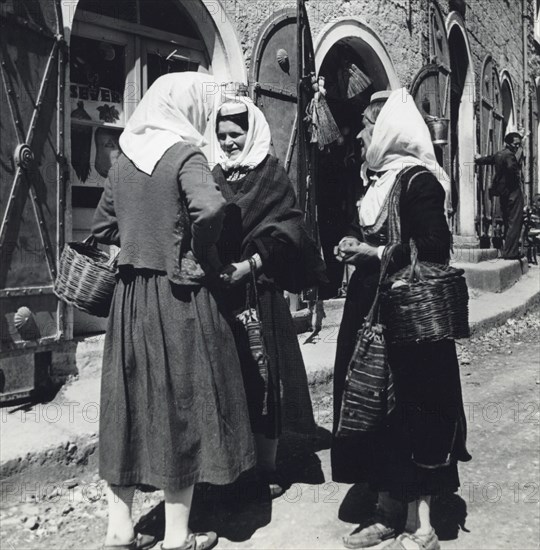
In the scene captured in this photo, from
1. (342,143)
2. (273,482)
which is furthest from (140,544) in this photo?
(342,143)

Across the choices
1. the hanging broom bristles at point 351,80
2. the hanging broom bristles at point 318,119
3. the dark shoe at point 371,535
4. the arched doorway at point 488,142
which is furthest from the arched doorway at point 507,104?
the dark shoe at point 371,535

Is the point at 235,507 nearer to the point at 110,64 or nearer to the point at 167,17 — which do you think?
the point at 110,64

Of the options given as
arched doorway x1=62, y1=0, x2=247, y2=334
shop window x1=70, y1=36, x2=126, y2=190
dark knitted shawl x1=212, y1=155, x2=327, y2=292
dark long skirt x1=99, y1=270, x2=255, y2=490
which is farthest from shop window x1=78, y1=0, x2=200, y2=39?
dark long skirt x1=99, y1=270, x2=255, y2=490

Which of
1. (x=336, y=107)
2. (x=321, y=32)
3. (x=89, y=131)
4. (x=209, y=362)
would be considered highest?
(x=321, y=32)

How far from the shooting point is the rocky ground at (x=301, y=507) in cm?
266

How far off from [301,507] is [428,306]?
1294mm

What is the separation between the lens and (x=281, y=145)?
5.70 m

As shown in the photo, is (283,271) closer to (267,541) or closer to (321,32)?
(267,541)

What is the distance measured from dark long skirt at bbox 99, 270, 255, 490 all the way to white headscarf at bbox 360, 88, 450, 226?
0.80 m

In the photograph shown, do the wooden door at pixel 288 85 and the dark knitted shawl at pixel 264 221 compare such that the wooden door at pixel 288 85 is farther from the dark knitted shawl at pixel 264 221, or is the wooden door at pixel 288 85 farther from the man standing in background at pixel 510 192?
the man standing in background at pixel 510 192

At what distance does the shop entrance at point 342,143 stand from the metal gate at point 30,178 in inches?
156

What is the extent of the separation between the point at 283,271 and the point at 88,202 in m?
2.39

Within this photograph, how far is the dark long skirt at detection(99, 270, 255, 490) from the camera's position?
228 centimetres

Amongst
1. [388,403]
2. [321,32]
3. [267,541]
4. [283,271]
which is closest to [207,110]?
[283,271]
